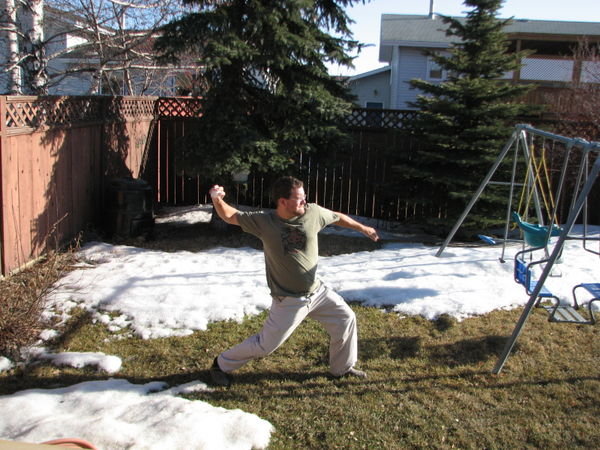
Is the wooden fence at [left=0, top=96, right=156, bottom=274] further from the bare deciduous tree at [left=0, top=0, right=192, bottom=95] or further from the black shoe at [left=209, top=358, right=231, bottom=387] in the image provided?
the black shoe at [left=209, top=358, right=231, bottom=387]

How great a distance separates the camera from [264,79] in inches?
358

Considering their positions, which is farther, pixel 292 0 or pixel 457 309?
pixel 292 0

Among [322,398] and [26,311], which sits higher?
[26,311]

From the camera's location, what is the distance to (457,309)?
6.03 meters

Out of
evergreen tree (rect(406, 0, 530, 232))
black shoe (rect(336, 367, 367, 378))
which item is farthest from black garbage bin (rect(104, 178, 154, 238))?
black shoe (rect(336, 367, 367, 378))

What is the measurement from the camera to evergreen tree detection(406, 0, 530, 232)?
351 inches

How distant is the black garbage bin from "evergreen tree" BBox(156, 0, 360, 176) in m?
0.94

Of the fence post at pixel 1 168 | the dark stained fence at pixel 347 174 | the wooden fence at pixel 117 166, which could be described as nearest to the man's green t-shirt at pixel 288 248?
the fence post at pixel 1 168

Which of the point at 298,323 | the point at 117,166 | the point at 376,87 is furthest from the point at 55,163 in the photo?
the point at 376,87

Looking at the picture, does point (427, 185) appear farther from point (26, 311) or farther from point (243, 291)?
point (26, 311)

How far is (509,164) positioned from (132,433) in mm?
7201

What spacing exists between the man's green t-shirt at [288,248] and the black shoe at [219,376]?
811mm

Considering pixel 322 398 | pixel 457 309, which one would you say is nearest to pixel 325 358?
pixel 322 398

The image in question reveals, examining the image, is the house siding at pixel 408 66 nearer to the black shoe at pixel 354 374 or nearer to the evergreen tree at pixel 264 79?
the evergreen tree at pixel 264 79
